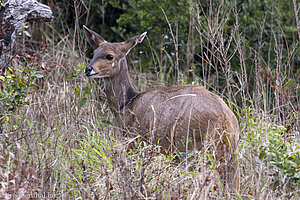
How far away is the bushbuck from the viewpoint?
4.84 m

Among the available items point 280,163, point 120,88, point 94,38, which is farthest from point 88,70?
point 280,163

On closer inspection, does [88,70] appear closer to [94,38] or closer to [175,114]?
[94,38]

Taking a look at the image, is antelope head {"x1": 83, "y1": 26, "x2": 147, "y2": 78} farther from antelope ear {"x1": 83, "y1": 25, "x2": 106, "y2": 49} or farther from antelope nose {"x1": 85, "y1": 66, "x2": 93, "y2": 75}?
antelope ear {"x1": 83, "y1": 25, "x2": 106, "y2": 49}

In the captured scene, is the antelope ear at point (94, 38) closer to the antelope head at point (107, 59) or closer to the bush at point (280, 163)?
the antelope head at point (107, 59)

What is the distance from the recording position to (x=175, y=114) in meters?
5.26

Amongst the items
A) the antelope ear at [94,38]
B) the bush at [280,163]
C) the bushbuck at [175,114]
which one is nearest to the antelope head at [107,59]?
the bushbuck at [175,114]

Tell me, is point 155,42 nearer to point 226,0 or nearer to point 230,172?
point 226,0

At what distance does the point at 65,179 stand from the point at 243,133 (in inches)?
88.8

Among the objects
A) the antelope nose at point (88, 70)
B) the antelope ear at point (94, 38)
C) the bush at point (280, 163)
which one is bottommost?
the bush at point (280, 163)

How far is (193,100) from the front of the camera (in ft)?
16.9

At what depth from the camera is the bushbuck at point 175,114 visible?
484cm

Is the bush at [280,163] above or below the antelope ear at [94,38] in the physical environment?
below

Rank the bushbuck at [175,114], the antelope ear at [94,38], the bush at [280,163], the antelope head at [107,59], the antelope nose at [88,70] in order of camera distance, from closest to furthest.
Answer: the bush at [280,163]
the bushbuck at [175,114]
the antelope nose at [88,70]
the antelope head at [107,59]
the antelope ear at [94,38]

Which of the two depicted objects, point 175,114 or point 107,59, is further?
point 107,59
